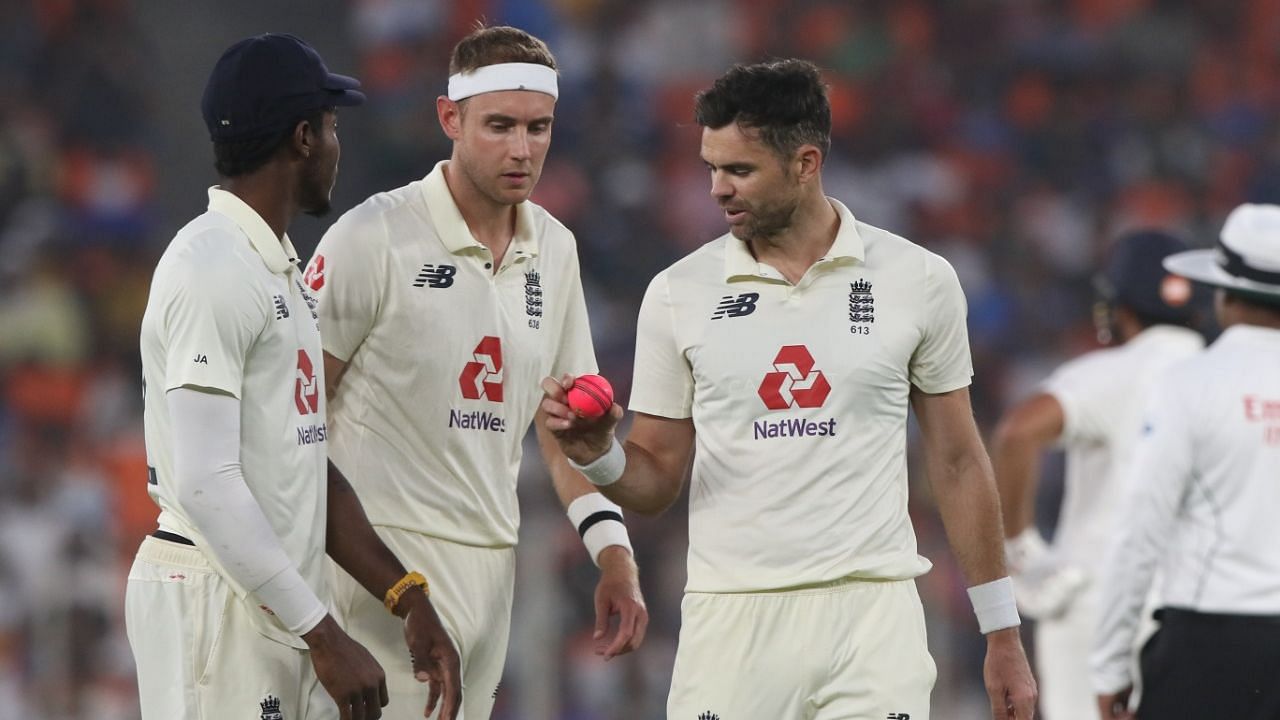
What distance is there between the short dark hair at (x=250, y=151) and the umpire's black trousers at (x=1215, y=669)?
120 inches

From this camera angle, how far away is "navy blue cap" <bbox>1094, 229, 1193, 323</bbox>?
702 cm

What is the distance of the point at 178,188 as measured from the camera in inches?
492

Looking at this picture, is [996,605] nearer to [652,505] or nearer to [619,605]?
[652,505]

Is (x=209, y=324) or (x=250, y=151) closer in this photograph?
(x=209, y=324)

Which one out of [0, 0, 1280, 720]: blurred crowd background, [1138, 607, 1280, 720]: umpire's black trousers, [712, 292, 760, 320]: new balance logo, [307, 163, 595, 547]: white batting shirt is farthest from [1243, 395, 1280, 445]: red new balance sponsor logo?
[0, 0, 1280, 720]: blurred crowd background

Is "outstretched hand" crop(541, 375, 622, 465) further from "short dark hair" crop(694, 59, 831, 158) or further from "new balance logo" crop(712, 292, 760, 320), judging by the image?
"short dark hair" crop(694, 59, 831, 158)

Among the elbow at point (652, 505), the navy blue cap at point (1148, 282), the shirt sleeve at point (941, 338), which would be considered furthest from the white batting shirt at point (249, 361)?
the navy blue cap at point (1148, 282)

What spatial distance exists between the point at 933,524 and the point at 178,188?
5.89 m

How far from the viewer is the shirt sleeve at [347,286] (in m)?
4.71

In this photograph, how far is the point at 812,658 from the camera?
4.28 m

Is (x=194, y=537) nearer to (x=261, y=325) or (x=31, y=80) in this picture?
(x=261, y=325)

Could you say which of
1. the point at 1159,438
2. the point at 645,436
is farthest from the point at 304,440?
the point at 1159,438

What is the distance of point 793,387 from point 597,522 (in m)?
0.94

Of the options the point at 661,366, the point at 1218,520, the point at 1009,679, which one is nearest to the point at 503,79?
the point at 661,366
